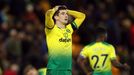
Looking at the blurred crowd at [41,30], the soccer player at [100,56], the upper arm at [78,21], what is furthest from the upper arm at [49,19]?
the blurred crowd at [41,30]

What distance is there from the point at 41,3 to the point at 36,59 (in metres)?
4.69

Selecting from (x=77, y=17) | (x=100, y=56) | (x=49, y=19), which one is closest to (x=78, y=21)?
(x=77, y=17)

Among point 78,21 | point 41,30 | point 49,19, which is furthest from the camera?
point 41,30

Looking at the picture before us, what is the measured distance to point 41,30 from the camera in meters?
23.9

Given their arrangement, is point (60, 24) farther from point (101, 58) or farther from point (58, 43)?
point (101, 58)

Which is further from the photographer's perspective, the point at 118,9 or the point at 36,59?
the point at 118,9

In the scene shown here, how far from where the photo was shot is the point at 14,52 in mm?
22828

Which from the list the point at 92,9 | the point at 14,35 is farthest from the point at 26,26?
the point at 92,9

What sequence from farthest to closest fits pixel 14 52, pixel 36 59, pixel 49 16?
pixel 14 52 < pixel 36 59 < pixel 49 16

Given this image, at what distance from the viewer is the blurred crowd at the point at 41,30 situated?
2212cm

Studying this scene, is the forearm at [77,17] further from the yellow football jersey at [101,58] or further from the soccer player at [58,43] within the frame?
the yellow football jersey at [101,58]

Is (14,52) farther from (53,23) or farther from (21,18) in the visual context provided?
(53,23)

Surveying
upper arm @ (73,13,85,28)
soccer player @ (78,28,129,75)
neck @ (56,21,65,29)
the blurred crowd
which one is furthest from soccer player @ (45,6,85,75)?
the blurred crowd

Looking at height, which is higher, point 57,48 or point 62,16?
point 62,16
